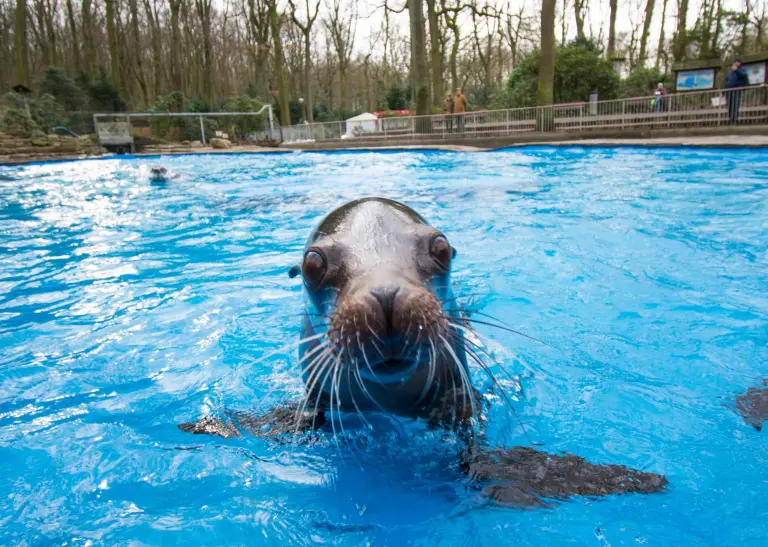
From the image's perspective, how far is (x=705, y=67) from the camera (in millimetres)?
20094

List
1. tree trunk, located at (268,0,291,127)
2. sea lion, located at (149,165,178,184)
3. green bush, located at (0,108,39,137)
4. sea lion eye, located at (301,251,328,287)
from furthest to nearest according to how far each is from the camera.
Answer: tree trunk, located at (268,0,291,127)
green bush, located at (0,108,39,137)
sea lion, located at (149,165,178,184)
sea lion eye, located at (301,251,328,287)

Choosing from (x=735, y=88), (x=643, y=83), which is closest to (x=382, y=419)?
(x=735, y=88)

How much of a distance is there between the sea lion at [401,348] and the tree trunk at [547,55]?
2065cm

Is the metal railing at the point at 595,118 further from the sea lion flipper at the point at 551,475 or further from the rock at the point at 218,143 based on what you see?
the sea lion flipper at the point at 551,475

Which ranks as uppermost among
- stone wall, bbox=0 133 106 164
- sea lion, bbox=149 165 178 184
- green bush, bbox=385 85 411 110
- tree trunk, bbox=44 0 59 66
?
tree trunk, bbox=44 0 59 66

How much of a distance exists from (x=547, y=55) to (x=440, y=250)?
21493 millimetres

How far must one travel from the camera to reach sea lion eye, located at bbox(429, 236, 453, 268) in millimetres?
2486

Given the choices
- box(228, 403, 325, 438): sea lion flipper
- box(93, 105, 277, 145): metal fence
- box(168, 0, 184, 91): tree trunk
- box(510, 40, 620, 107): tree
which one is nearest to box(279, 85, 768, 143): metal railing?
box(510, 40, 620, 107): tree

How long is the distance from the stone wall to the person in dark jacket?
2312cm

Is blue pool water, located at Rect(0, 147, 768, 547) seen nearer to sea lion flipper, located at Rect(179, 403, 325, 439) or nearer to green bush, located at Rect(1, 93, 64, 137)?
sea lion flipper, located at Rect(179, 403, 325, 439)

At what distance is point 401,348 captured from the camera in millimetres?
1977

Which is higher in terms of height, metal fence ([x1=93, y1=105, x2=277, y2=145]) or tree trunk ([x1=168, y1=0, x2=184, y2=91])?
tree trunk ([x1=168, y1=0, x2=184, y2=91])

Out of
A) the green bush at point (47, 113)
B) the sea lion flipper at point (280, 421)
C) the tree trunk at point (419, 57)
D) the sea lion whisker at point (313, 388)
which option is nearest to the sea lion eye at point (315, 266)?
the sea lion whisker at point (313, 388)

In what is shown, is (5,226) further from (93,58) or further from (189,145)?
(93,58)
